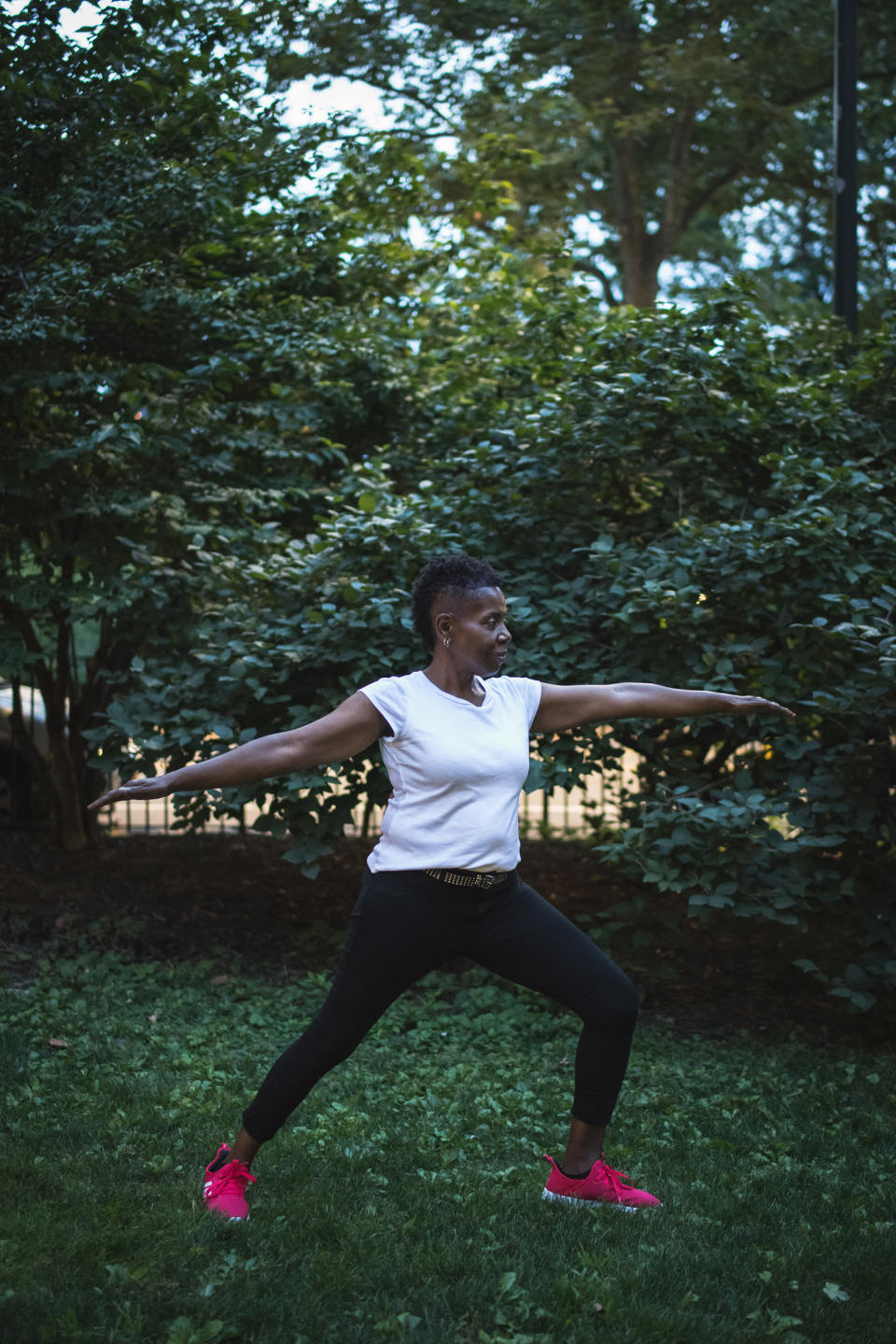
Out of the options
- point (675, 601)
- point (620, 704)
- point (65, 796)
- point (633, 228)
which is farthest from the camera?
point (633, 228)

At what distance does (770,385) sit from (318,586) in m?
2.65

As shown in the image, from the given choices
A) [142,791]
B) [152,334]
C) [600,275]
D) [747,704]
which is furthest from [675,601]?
[600,275]

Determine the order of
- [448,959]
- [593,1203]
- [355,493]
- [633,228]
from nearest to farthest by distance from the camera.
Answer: [448,959], [593,1203], [355,493], [633,228]

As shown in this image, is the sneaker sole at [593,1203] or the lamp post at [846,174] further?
the lamp post at [846,174]

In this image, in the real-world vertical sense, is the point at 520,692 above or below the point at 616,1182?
above

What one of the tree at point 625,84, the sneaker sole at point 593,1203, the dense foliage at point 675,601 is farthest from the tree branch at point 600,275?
the sneaker sole at point 593,1203

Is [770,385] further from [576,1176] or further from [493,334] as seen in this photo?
[576,1176]

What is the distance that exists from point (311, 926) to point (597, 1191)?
13.4 feet

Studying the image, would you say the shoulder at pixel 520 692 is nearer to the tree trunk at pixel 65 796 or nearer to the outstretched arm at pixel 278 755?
the outstretched arm at pixel 278 755

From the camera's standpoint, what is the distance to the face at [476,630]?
352 centimetres

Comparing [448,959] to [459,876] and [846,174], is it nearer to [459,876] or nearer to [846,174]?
[459,876]

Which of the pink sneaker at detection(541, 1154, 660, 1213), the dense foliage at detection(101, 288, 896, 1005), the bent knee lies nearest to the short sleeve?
the bent knee

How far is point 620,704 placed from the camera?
379cm

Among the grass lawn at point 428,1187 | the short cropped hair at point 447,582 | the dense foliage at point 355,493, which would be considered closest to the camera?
the grass lawn at point 428,1187
